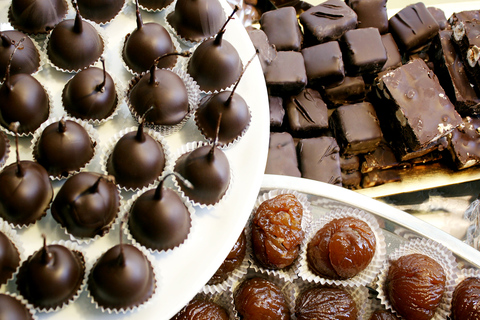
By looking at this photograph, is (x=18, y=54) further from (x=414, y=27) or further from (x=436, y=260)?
(x=414, y=27)

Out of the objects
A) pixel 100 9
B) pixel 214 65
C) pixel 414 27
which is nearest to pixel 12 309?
pixel 214 65

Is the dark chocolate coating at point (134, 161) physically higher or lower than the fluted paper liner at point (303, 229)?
higher

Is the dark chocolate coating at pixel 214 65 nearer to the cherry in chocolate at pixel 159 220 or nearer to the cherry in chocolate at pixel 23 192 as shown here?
the cherry in chocolate at pixel 159 220

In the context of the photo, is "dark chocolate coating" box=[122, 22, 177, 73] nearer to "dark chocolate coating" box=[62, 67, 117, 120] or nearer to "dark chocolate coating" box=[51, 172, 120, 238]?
"dark chocolate coating" box=[62, 67, 117, 120]

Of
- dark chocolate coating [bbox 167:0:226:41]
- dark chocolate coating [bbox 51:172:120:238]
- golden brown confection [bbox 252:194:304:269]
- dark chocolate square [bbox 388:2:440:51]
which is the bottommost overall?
golden brown confection [bbox 252:194:304:269]

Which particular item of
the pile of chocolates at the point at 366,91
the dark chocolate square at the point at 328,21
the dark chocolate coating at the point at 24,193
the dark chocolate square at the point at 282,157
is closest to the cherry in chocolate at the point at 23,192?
the dark chocolate coating at the point at 24,193

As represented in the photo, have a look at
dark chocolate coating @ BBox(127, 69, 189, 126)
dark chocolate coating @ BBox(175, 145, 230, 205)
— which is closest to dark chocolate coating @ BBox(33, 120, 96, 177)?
dark chocolate coating @ BBox(127, 69, 189, 126)
